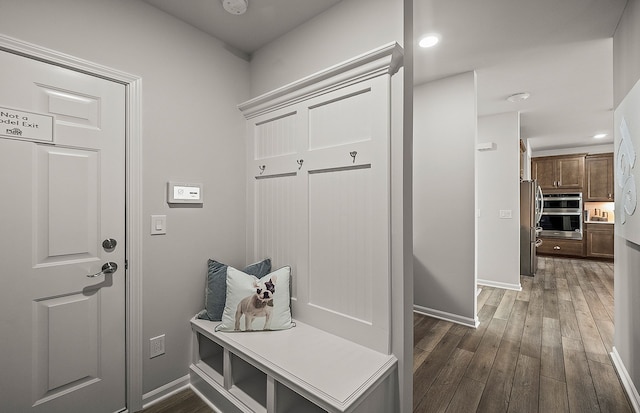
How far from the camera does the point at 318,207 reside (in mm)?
1877

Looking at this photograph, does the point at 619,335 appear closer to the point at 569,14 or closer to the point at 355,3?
the point at 569,14

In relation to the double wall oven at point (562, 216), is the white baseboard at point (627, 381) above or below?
below

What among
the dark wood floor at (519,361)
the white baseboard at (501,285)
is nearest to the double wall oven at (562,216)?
the dark wood floor at (519,361)

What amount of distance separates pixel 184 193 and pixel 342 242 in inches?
45.2

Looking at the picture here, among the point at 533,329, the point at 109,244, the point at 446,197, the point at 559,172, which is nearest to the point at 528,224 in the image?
the point at 533,329

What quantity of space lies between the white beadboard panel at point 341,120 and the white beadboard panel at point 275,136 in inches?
7.6

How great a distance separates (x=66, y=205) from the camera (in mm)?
1566

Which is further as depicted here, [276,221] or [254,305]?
[276,221]

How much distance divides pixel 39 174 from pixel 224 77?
4.41 ft

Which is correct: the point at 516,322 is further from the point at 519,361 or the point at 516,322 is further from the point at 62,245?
the point at 62,245

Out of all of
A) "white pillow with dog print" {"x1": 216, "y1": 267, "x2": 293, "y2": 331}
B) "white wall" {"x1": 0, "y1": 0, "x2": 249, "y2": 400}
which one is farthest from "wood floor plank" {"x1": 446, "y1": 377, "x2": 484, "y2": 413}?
"white wall" {"x1": 0, "y1": 0, "x2": 249, "y2": 400}

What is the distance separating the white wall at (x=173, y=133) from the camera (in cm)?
166

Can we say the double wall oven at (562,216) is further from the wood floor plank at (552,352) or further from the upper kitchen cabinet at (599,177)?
the wood floor plank at (552,352)

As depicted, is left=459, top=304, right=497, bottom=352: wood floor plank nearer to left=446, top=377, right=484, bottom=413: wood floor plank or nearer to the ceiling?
left=446, top=377, right=484, bottom=413: wood floor plank
